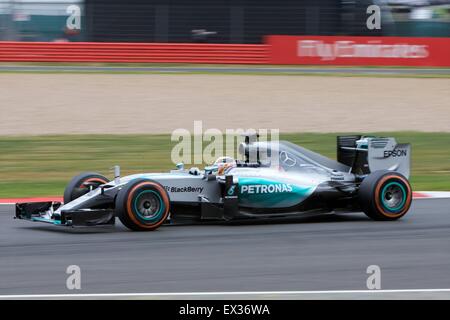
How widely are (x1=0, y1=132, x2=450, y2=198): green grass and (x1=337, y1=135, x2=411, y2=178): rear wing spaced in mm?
3454

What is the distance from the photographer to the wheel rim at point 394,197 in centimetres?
1048

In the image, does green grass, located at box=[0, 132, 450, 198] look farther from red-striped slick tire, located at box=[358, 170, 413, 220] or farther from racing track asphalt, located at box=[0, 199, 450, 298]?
racing track asphalt, located at box=[0, 199, 450, 298]

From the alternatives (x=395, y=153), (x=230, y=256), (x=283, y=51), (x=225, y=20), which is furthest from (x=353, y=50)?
(x=230, y=256)

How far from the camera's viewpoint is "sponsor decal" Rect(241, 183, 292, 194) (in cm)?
1024

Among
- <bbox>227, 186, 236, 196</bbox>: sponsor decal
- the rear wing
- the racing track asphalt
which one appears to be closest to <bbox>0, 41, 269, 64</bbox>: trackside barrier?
the rear wing

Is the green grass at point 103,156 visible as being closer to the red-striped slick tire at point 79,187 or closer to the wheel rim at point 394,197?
the red-striped slick tire at point 79,187

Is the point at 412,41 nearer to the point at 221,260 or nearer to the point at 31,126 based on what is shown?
the point at 31,126

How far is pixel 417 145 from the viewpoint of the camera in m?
19.5

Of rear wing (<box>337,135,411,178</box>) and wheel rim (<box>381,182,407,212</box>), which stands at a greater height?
rear wing (<box>337,135,411,178</box>)

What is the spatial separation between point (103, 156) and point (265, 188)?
774cm

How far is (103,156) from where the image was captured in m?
17.5

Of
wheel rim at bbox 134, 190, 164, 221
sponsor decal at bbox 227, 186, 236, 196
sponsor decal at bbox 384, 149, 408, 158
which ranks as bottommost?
wheel rim at bbox 134, 190, 164, 221
